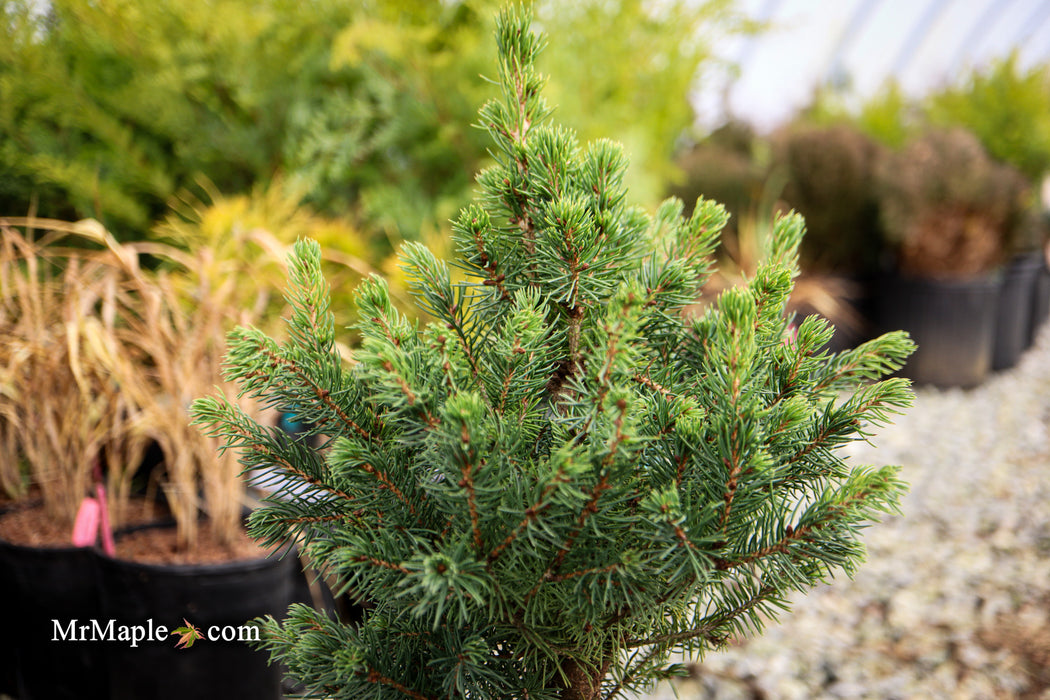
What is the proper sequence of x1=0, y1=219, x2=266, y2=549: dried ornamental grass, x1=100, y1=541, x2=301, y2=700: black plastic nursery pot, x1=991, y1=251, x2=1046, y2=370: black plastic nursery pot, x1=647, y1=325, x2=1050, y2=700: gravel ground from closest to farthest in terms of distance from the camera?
x1=100, y1=541, x2=301, y2=700: black plastic nursery pot, x1=0, y1=219, x2=266, y2=549: dried ornamental grass, x1=647, y1=325, x2=1050, y2=700: gravel ground, x1=991, y1=251, x2=1046, y2=370: black plastic nursery pot

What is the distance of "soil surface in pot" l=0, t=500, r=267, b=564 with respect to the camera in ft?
4.79

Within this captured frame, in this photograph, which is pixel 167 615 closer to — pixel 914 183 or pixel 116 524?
pixel 116 524

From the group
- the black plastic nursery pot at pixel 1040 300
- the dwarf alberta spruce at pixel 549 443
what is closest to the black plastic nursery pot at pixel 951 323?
the black plastic nursery pot at pixel 1040 300

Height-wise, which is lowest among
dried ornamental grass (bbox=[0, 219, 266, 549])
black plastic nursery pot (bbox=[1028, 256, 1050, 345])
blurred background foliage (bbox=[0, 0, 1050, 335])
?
dried ornamental grass (bbox=[0, 219, 266, 549])

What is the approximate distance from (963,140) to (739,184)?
4.38ft

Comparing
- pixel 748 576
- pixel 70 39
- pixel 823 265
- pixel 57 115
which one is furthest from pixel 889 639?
pixel 823 265

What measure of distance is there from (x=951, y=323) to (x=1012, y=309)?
754 millimetres

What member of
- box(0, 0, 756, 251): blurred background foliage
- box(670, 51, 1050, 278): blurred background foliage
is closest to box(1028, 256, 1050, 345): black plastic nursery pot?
box(670, 51, 1050, 278): blurred background foliage

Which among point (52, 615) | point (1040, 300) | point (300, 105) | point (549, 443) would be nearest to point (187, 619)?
point (52, 615)

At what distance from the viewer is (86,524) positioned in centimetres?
140

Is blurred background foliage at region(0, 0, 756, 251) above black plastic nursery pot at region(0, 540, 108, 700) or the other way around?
above

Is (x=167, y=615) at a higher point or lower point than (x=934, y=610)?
higher

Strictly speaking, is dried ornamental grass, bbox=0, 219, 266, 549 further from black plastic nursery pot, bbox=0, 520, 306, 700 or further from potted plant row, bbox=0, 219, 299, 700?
black plastic nursery pot, bbox=0, 520, 306, 700

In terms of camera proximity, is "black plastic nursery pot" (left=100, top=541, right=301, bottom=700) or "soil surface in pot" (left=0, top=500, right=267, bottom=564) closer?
"black plastic nursery pot" (left=100, top=541, right=301, bottom=700)
